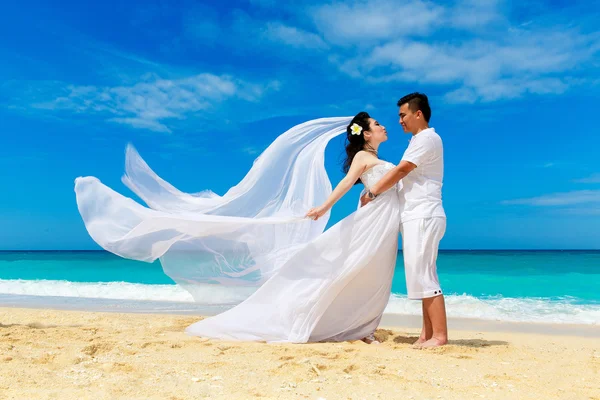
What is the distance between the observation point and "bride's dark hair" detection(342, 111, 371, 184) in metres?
4.90

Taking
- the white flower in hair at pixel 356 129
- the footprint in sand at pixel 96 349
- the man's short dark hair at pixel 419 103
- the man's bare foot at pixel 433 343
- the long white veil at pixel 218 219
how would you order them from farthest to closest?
the long white veil at pixel 218 219, the white flower in hair at pixel 356 129, the man's short dark hair at pixel 419 103, the man's bare foot at pixel 433 343, the footprint in sand at pixel 96 349

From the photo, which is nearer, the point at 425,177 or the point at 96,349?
the point at 96,349

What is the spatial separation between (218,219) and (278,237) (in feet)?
2.04

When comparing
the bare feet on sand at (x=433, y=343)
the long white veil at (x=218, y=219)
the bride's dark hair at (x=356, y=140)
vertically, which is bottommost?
the bare feet on sand at (x=433, y=343)

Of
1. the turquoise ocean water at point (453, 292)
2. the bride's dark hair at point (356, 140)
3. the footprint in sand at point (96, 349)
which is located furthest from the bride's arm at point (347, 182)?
the footprint in sand at point (96, 349)

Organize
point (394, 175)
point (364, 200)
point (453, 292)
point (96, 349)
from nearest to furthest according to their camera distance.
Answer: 1. point (96, 349)
2. point (394, 175)
3. point (364, 200)
4. point (453, 292)

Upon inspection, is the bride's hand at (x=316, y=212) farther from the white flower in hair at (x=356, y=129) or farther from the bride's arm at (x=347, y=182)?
the white flower in hair at (x=356, y=129)

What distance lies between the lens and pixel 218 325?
4.86 m

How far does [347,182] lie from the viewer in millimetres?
4691

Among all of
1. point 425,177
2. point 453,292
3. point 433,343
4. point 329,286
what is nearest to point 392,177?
point 425,177

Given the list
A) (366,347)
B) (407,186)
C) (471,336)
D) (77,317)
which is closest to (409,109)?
(407,186)

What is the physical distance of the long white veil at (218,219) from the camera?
4.98 meters

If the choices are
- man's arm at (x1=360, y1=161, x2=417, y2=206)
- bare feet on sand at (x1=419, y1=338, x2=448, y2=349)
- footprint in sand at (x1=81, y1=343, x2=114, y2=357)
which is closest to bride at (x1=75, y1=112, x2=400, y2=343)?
man's arm at (x1=360, y1=161, x2=417, y2=206)

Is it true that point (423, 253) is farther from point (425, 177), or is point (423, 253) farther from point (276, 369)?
point (276, 369)
